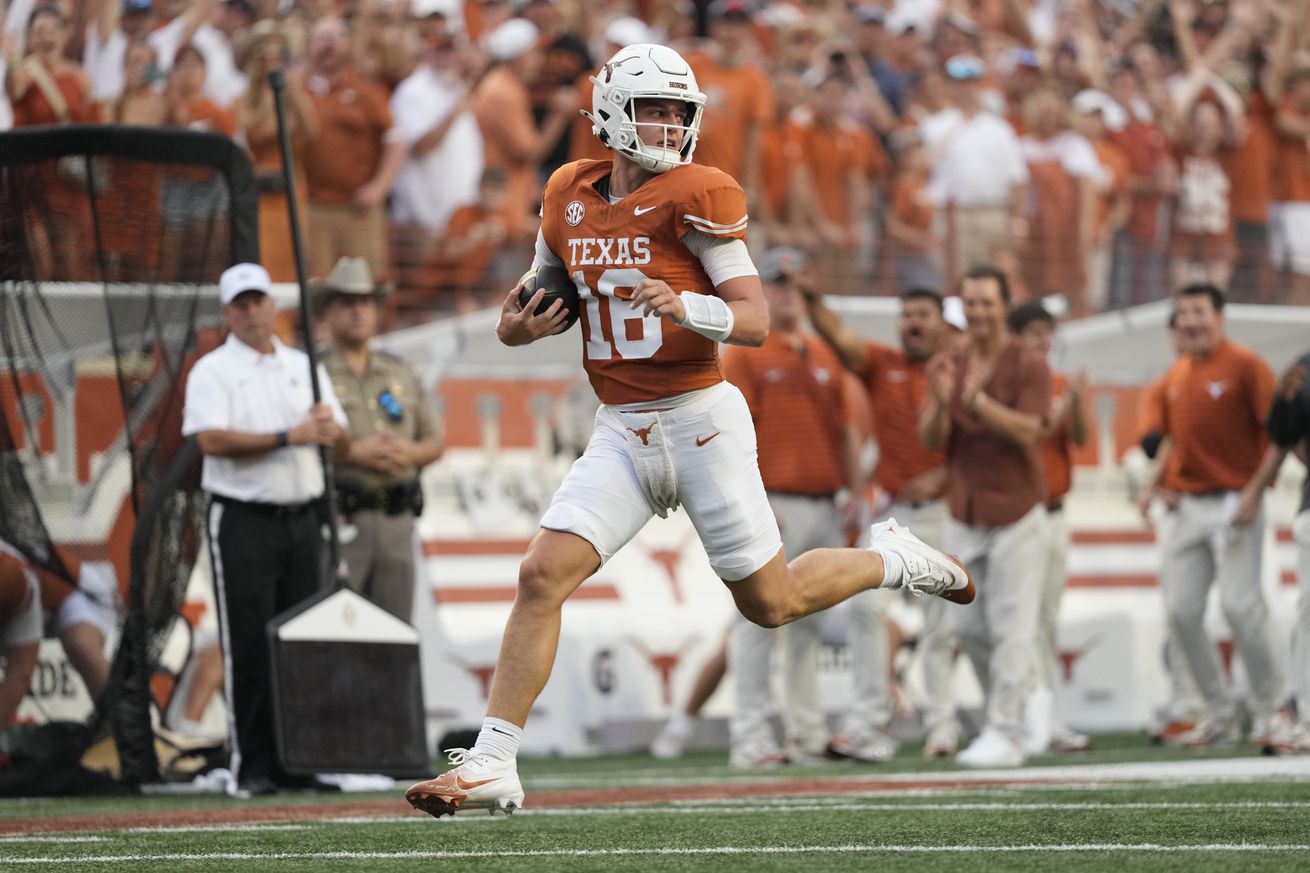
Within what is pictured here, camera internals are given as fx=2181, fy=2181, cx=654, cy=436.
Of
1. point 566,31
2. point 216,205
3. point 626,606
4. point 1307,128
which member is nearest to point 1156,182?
point 1307,128

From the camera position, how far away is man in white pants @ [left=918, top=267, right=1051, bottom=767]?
998cm

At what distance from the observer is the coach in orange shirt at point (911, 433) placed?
11188mm

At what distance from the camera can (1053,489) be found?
11453 mm

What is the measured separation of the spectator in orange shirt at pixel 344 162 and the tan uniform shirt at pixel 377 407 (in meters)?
2.98

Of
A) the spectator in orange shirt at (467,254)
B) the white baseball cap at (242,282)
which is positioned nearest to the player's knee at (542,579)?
the white baseball cap at (242,282)

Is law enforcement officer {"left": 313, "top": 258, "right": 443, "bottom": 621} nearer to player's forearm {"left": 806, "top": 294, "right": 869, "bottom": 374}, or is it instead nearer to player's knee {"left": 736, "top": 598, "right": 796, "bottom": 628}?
player's forearm {"left": 806, "top": 294, "right": 869, "bottom": 374}

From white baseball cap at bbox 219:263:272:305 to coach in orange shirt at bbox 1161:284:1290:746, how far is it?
4.98 m

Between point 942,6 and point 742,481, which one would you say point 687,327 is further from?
point 942,6

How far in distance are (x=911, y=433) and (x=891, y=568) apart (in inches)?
174

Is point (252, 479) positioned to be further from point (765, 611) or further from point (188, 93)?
point (188, 93)

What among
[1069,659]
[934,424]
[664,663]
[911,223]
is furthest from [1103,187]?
[934,424]

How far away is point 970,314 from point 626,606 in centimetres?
293

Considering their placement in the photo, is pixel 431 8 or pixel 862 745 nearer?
pixel 862 745

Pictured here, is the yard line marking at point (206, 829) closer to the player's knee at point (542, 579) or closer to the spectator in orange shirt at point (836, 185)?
the player's knee at point (542, 579)
